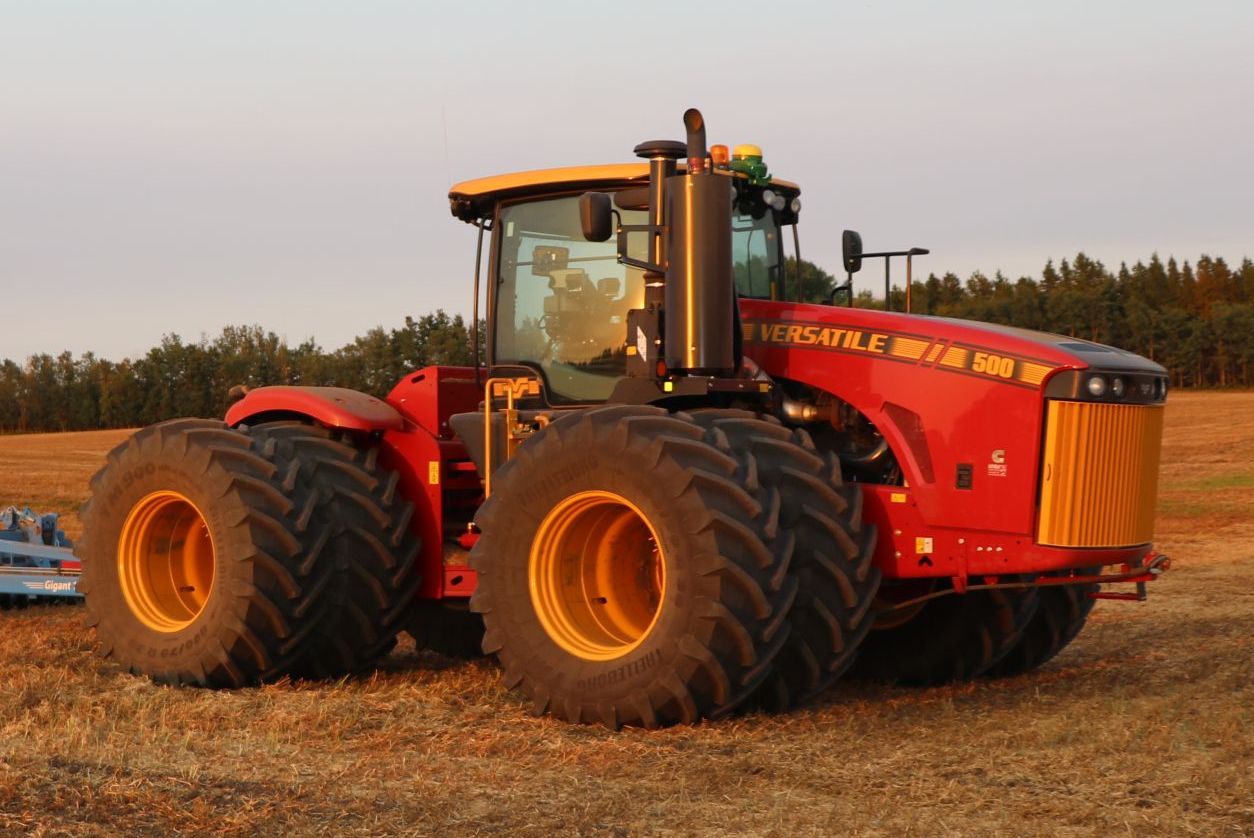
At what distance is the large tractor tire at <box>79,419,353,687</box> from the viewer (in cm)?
805

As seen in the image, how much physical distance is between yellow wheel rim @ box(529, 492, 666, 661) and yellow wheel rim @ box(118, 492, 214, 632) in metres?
2.37

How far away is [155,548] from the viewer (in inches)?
351

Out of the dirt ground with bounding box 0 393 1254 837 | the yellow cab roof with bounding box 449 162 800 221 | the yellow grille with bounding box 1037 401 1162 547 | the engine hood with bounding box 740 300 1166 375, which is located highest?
the yellow cab roof with bounding box 449 162 800 221

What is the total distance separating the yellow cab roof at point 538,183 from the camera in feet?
25.8

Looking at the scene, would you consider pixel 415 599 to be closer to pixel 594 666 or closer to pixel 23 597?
pixel 594 666

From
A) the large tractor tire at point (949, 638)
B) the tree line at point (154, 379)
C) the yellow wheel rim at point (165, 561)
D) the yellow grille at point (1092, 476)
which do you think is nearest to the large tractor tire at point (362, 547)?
the yellow wheel rim at point (165, 561)

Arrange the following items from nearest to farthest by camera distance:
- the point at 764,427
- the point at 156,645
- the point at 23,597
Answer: the point at 764,427 → the point at 156,645 → the point at 23,597

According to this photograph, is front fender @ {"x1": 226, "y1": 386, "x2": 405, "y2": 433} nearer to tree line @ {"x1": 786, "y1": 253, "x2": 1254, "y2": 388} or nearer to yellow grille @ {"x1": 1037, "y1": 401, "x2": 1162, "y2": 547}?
yellow grille @ {"x1": 1037, "y1": 401, "x2": 1162, "y2": 547}

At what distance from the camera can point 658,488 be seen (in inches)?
264

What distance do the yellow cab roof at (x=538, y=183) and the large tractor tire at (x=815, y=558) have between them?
1.57m

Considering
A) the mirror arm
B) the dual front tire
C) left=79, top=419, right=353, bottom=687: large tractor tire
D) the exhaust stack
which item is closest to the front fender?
left=79, top=419, right=353, bottom=687: large tractor tire

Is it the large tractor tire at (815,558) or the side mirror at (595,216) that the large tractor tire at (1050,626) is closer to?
the large tractor tire at (815,558)

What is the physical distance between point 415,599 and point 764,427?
2552mm

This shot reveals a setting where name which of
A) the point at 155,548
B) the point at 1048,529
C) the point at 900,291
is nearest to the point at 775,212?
the point at 900,291
